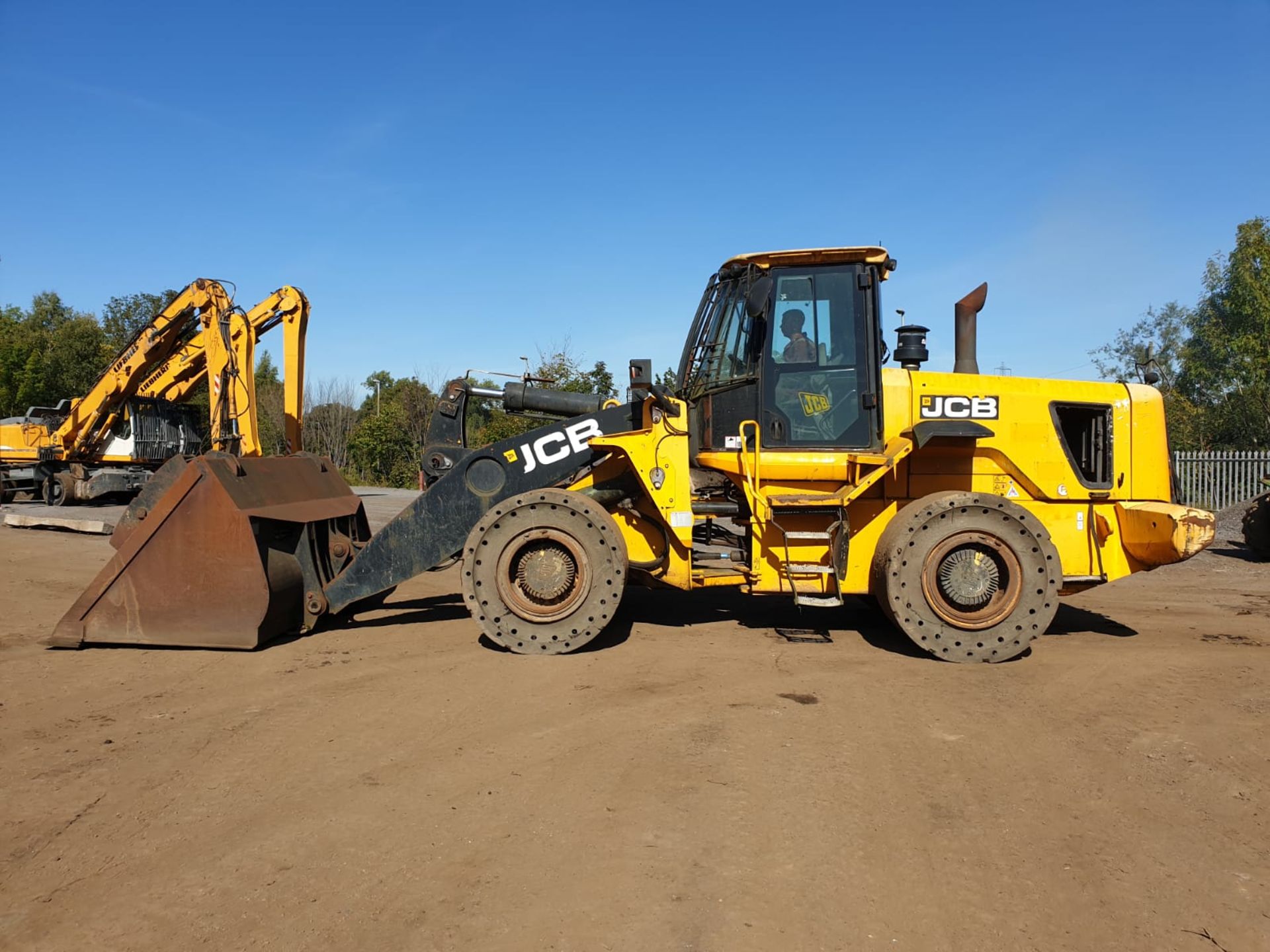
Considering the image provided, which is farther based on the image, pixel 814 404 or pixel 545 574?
pixel 814 404

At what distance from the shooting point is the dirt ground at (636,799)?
2.86 meters

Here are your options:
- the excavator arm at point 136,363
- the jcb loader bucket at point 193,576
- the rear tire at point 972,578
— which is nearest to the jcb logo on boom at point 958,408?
the rear tire at point 972,578

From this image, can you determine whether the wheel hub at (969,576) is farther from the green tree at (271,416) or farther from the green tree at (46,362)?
the green tree at (46,362)

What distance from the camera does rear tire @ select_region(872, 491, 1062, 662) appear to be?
20.1 ft

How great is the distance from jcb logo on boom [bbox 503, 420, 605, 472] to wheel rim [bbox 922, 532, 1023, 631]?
2755 millimetres

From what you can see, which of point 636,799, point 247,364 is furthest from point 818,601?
point 247,364

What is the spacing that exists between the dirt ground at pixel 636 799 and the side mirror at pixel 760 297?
251cm

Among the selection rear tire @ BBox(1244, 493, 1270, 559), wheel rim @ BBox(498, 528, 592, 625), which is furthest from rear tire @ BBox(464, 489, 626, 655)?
rear tire @ BBox(1244, 493, 1270, 559)

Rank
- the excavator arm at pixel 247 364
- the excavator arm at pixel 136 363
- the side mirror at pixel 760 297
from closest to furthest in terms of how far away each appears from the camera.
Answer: the side mirror at pixel 760 297 < the excavator arm at pixel 247 364 < the excavator arm at pixel 136 363

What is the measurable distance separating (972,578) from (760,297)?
253 cm

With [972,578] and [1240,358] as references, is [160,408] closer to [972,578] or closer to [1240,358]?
[972,578]

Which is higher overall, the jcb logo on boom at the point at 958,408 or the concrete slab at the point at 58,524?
the jcb logo on boom at the point at 958,408

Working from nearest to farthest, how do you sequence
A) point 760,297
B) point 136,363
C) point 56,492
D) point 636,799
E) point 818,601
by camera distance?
point 636,799
point 760,297
point 818,601
point 136,363
point 56,492

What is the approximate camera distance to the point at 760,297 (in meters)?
6.27
